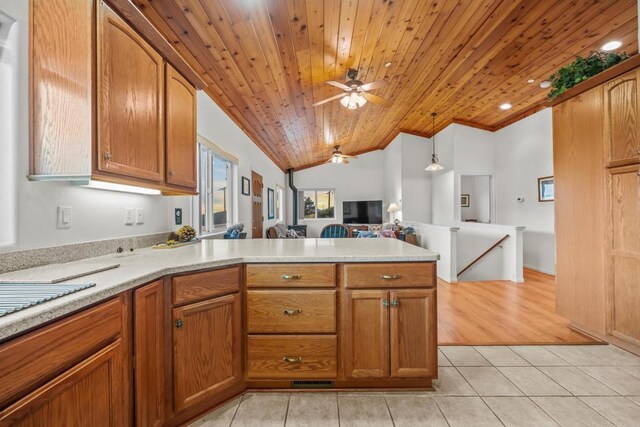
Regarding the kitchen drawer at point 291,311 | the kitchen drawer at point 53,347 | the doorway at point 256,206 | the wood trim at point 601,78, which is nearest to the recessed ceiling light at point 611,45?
the wood trim at point 601,78

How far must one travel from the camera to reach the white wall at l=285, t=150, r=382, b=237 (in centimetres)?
953

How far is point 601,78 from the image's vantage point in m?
2.29

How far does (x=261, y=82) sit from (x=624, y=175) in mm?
3329

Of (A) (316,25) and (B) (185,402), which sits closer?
(B) (185,402)

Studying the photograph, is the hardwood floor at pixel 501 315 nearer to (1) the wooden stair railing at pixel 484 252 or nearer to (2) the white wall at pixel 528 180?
(1) the wooden stair railing at pixel 484 252

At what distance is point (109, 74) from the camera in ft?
4.46

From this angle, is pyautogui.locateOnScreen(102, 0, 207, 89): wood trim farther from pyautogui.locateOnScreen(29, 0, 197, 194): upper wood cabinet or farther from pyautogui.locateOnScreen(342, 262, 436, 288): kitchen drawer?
pyautogui.locateOnScreen(342, 262, 436, 288): kitchen drawer

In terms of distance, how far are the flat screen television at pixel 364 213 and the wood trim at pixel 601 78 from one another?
6.68 m

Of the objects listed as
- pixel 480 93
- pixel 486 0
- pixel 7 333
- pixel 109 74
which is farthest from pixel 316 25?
pixel 480 93

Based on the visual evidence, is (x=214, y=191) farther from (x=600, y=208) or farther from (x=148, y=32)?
(x=600, y=208)

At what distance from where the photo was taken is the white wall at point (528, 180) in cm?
514

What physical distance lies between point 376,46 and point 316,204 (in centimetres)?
680

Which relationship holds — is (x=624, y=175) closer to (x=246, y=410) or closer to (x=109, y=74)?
(x=246, y=410)

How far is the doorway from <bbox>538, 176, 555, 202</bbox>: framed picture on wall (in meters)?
5.18
